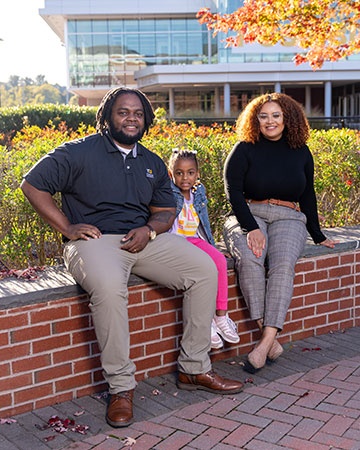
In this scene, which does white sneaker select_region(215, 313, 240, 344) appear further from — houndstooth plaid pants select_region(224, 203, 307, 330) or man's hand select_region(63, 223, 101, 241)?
man's hand select_region(63, 223, 101, 241)

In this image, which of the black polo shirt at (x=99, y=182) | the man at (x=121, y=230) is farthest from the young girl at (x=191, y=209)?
the black polo shirt at (x=99, y=182)

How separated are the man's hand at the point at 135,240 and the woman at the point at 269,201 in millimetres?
820

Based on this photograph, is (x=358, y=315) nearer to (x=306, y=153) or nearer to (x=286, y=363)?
(x=286, y=363)

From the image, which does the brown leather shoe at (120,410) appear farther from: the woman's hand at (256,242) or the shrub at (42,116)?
the shrub at (42,116)

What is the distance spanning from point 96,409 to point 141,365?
0.49 metres

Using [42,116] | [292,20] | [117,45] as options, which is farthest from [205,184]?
[117,45]

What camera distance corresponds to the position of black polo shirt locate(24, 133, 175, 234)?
141 inches

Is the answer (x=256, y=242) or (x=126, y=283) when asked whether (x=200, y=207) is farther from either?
(x=126, y=283)

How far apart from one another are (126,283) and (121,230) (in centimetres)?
40

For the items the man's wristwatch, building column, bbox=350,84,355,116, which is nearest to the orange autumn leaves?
the man's wristwatch

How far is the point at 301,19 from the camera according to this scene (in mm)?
8484

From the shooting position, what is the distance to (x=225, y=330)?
4.08 meters

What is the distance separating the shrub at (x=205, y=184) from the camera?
4.34m

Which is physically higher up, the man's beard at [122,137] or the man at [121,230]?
the man's beard at [122,137]
